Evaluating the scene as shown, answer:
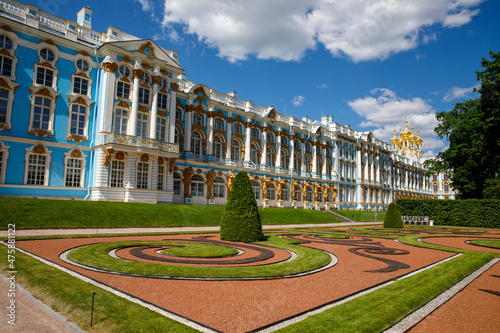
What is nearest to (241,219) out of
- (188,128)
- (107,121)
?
(107,121)

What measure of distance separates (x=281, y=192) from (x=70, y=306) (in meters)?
44.1

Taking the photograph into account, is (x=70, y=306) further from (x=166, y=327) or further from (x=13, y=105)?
(x=13, y=105)

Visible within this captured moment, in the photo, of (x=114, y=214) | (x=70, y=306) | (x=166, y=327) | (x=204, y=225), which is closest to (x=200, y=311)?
(x=166, y=327)

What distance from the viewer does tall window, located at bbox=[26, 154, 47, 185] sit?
26375 mm

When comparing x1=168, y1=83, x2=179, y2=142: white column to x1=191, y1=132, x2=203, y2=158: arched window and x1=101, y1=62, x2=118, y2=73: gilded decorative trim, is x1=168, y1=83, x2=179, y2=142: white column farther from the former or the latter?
x1=101, y1=62, x2=118, y2=73: gilded decorative trim

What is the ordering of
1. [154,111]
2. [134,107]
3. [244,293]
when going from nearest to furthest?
[244,293]
[134,107]
[154,111]

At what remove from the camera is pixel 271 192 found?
4831cm

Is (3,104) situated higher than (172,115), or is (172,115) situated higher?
(172,115)

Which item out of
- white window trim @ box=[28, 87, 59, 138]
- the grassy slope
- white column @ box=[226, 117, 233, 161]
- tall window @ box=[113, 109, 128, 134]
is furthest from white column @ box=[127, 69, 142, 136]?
white column @ box=[226, 117, 233, 161]

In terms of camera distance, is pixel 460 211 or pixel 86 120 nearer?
pixel 86 120

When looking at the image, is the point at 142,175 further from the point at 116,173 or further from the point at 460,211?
the point at 460,211

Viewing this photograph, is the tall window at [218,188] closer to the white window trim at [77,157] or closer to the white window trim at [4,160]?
the white window trim at [77,157]

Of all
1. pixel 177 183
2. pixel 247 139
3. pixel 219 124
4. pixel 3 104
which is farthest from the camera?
pixel 247 139

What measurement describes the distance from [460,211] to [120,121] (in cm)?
4131
